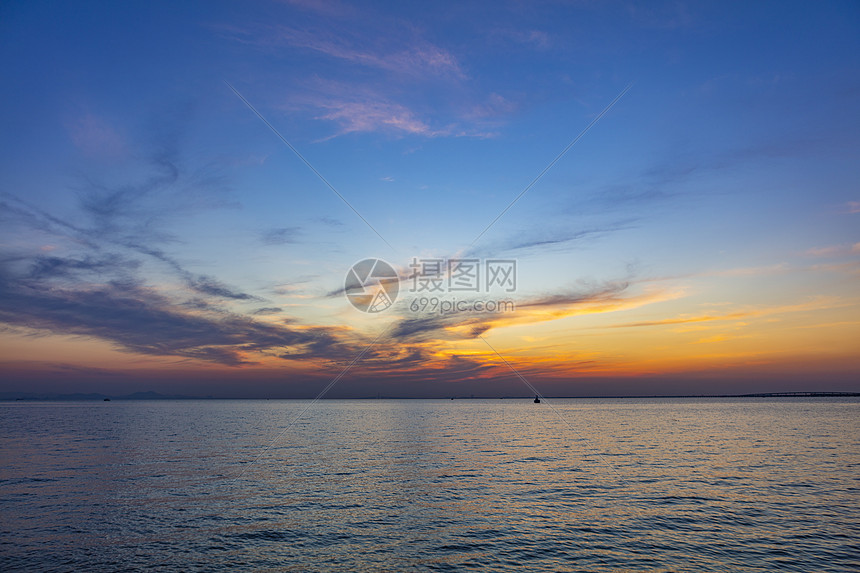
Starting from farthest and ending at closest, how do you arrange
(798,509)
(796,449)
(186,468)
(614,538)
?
(796,449) < (186,468) < (798,509) < (614,538)

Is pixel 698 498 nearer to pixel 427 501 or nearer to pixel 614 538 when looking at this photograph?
pixel 614 538

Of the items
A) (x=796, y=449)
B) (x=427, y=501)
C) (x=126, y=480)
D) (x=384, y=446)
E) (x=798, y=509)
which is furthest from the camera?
(x=384, y=446)

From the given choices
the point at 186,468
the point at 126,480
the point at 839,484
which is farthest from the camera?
the point at 186,468

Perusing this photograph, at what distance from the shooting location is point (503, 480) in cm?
4166

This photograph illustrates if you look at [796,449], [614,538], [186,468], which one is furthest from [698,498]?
[186,468]

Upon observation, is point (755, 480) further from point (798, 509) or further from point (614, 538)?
point (614, 538)

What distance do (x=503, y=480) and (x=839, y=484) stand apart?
88.1ft

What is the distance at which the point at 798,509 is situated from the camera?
104 feet

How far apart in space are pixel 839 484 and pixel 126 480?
5917cm

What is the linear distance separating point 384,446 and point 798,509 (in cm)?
4826

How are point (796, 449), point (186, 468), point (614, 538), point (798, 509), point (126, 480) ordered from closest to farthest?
point (614, 538)
point (798, 509)
point (126, 480)
point (186, 468)
point (796, 449)

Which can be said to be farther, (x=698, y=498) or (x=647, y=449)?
(x=647, y=449)

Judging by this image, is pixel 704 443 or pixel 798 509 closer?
pixel 798 509

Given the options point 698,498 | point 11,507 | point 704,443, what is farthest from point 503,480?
point 704,443
